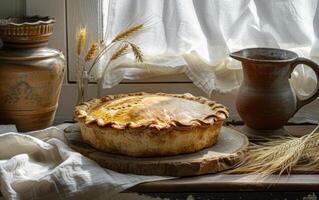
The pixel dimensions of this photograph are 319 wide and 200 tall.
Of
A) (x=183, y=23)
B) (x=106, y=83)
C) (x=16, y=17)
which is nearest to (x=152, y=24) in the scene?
(x=183, y=23)

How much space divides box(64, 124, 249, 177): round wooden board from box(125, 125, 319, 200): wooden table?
0.07 ft

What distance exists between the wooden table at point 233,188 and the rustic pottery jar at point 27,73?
13.8 inches

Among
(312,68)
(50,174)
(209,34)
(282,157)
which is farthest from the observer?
(209,34)

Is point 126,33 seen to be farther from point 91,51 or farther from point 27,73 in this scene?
point 27,73

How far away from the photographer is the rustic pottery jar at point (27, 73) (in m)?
1.31

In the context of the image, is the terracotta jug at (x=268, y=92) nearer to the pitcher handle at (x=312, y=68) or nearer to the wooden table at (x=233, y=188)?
the pitcher handle at (x=312, y=68)

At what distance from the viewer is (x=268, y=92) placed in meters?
1.33

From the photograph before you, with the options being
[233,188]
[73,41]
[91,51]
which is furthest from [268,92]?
[73,41]

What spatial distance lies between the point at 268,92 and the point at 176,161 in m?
0.29

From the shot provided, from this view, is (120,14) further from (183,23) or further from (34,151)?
(34,151)

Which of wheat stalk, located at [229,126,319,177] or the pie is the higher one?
the pie

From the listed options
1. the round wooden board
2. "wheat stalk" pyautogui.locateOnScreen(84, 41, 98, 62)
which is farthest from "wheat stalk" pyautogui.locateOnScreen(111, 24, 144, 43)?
the round wooden board

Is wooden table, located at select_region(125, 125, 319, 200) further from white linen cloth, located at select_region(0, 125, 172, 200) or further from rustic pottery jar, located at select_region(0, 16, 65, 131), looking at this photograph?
rustic pottery jar, located at select_region(0, 16, 65, 131)

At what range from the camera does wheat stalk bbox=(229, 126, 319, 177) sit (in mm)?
1221
